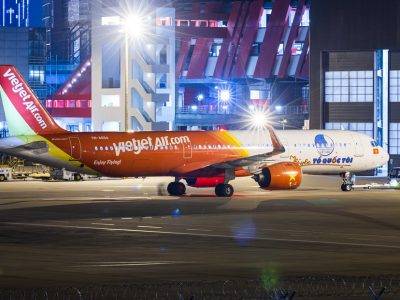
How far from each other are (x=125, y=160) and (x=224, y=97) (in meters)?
94.4

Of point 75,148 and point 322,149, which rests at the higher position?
point 75,148

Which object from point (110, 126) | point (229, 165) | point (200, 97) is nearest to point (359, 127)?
point (110, 126)

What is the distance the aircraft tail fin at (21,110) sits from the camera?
192 feet

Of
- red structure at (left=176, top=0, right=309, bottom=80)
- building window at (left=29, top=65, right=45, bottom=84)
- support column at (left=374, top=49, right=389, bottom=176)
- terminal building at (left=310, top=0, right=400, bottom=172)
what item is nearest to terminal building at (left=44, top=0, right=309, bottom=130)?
red structure at (left=176, top=0, right=309, bottom=80)

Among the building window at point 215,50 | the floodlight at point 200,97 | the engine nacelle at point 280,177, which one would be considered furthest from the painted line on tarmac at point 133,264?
the floodlight at point 200,97

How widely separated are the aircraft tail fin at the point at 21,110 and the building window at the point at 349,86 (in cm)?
4089

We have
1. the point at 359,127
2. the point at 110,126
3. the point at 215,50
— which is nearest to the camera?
the point at 359,127

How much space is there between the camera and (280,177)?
2205 inches

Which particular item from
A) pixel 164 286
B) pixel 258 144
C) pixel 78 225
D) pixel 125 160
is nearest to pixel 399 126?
pixel 258 144

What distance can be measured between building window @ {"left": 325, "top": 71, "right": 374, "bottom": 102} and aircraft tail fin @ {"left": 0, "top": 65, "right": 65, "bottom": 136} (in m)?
40.9

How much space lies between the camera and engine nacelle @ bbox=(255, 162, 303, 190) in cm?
5600

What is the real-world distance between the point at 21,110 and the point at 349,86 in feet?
139

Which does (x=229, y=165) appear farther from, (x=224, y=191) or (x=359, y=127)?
(x=359, y=127)

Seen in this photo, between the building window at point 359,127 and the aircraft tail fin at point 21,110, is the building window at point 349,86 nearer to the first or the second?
the building window at point 359,127
